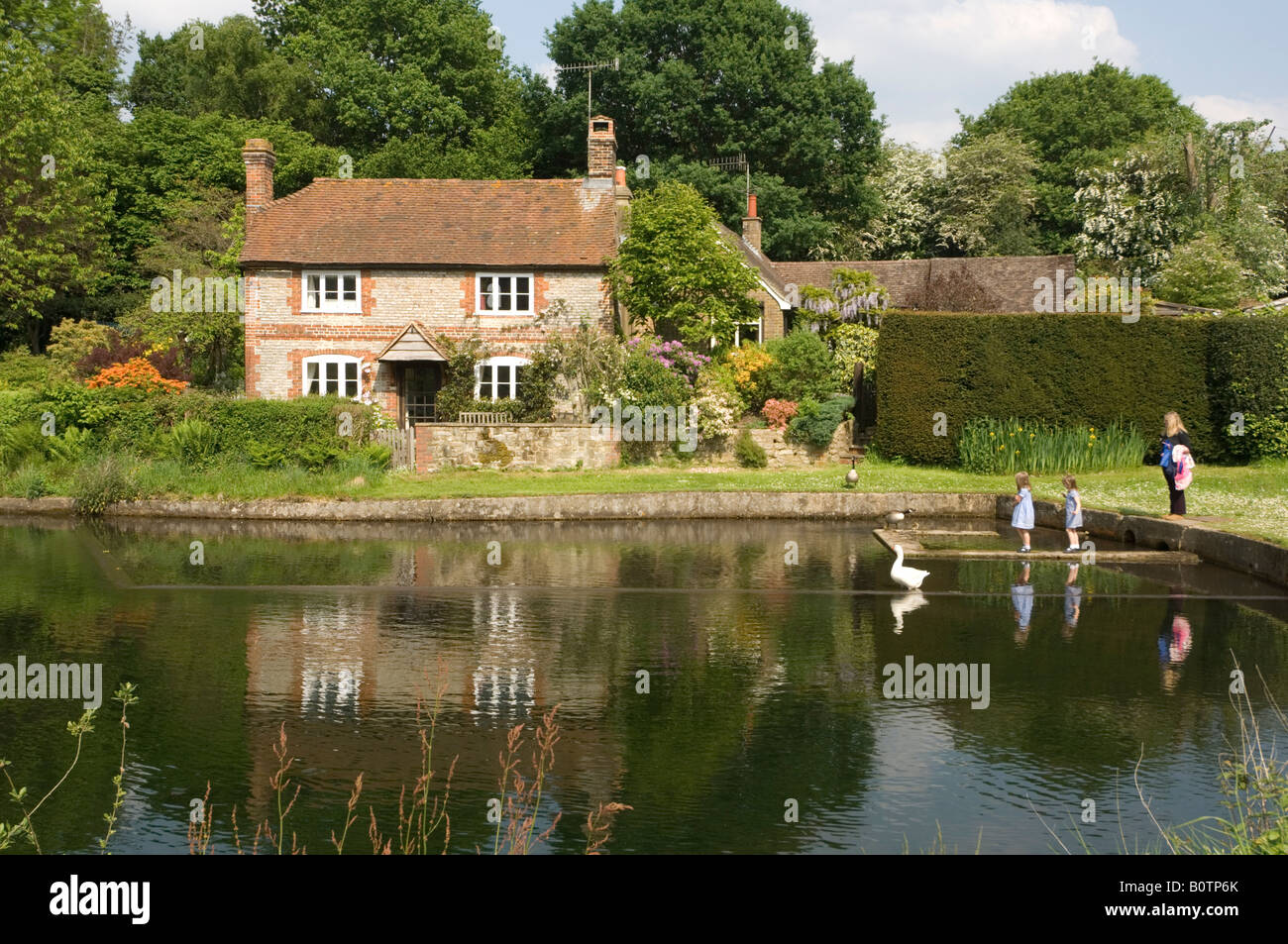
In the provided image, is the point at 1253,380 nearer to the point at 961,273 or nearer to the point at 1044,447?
the point at 1044,447

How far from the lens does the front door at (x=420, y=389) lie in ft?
115

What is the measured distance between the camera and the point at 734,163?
48969mm

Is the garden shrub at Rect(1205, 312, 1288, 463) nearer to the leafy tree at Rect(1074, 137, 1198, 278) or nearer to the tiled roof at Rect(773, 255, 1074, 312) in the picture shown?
the tiled roof at Rect(773, 255, 1074, 312)

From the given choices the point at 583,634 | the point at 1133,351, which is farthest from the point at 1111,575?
the point at 1133,351

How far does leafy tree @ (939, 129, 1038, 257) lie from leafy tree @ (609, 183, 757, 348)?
23.1 meters

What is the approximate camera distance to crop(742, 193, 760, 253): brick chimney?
45406mm

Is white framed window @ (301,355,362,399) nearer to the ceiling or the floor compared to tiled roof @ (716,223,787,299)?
nearer to the floor

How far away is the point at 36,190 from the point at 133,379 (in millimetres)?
20281

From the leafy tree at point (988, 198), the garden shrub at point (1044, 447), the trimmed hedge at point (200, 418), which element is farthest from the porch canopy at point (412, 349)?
the leafy tree at point (988, 198)

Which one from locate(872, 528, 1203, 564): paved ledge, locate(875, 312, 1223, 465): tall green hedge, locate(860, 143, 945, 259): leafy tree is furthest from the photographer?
locate(860, 143, 945, 259): leafy tree

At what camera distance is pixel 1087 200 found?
→ 52.2 m

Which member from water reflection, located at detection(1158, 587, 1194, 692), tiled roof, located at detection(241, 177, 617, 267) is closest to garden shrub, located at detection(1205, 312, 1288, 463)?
water reflection, located at detection(1158, 587, 1194, 692)

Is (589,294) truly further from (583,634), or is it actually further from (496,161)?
(583,634)

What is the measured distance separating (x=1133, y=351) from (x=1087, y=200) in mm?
26118
